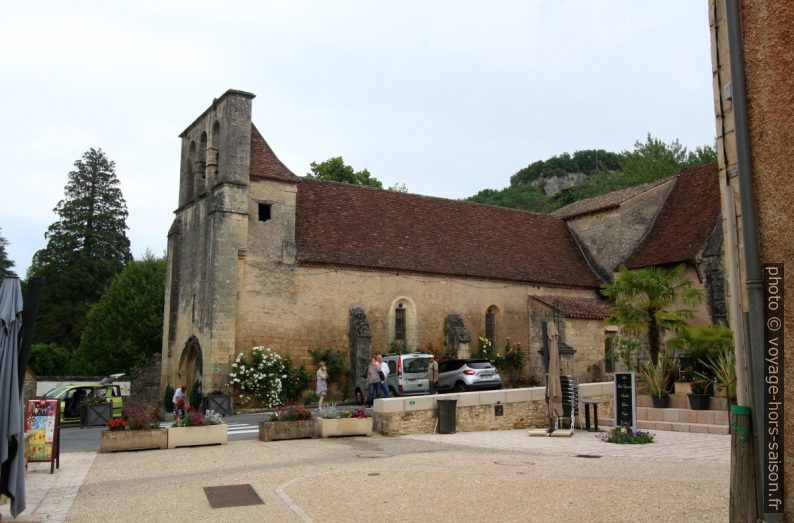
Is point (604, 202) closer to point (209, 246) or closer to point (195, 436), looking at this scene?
point (209, 246)

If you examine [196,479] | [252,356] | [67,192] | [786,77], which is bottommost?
[196,479]

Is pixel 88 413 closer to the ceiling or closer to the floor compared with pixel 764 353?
closer to the floor

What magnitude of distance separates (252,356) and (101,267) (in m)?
30.4

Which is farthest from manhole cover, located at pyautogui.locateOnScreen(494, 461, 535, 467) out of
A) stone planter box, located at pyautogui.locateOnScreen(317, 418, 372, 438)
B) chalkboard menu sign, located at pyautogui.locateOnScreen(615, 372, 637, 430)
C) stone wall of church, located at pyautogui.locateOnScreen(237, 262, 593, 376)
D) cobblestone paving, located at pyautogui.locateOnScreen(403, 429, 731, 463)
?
stone wall of church, located at pyautogui.locateOnScreen(237, 262, 593, 376)

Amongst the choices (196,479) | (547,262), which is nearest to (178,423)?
(196,479)

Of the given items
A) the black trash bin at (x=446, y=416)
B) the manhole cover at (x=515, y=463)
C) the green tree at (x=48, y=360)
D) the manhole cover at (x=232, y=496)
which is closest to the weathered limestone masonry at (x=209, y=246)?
the black trash bin at (x=446, y=416)

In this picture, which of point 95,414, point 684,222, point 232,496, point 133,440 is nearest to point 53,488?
point 232,496

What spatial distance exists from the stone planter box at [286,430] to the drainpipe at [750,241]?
11.1 m

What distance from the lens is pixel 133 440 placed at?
1372 centimetres

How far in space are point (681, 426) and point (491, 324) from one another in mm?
13860

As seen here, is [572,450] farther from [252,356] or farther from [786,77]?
[252,356]

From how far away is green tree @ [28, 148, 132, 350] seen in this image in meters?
48.3

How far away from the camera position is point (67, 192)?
168 feet

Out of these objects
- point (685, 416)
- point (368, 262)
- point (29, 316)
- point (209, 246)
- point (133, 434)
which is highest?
point (209, 246)
